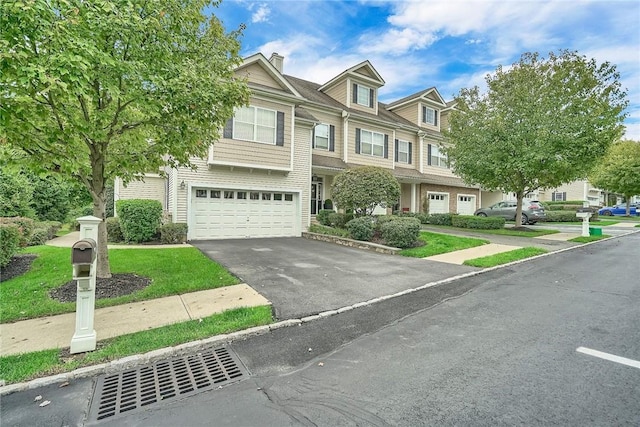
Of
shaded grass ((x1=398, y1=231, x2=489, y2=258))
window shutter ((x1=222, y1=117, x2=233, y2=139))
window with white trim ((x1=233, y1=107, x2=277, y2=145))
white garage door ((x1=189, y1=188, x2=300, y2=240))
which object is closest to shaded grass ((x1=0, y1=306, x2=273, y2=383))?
shaded grass ((x1=398, y1=231, x2=489, y2=258))

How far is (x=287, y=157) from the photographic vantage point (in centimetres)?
1463

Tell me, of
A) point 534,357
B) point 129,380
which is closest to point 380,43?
point 534,357

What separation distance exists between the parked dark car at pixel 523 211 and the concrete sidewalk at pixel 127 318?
72.3 feet

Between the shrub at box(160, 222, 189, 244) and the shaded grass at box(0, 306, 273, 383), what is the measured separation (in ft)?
26.5

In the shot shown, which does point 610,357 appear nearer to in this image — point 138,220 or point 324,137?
point 138,220

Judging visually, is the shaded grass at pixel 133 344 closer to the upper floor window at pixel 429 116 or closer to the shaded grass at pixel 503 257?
the shaded grass at pixel 503 257

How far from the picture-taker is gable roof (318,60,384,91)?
1961 cm

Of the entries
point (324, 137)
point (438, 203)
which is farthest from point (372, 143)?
point (438, 203)

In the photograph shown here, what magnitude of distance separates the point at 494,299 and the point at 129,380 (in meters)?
5.86

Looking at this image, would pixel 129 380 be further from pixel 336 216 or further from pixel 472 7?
pixel 472 7

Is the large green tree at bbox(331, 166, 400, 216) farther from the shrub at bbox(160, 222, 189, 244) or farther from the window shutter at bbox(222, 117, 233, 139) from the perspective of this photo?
the shrub at bbox(160, 222, 189, 244)

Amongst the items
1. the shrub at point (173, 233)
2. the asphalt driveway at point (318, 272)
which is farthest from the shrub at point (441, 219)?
the shrub at point (173, 233)

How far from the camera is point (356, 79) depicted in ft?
65.5

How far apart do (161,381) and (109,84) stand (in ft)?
14.5
